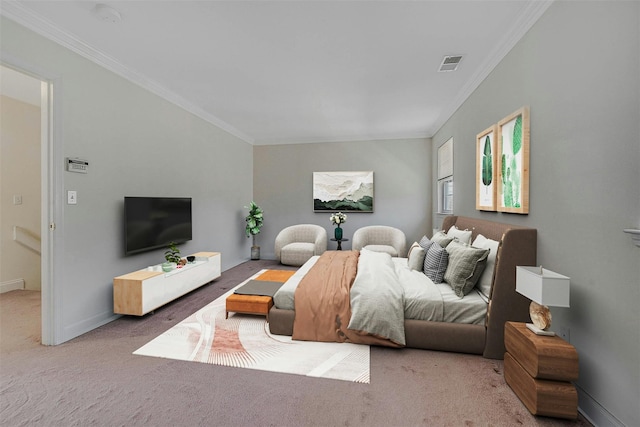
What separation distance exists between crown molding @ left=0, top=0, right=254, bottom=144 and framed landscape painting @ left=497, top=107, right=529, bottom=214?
159 inches

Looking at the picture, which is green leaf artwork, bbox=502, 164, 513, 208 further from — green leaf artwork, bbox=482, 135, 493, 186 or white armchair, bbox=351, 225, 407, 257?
white armchair, bbox=351, 225, 407, 257

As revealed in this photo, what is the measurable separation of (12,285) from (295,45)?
5088mm

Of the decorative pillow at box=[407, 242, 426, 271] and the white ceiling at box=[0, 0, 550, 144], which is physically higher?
the white ceiling at box=[0, 0, 550, 144]

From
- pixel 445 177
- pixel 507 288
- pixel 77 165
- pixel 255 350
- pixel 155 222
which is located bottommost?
pixel 255 350

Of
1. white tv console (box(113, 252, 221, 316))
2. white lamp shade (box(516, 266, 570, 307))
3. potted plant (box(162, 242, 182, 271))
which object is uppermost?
white lamp shade (box(516, 266, 570, 307))

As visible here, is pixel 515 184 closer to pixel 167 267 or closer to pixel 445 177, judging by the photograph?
pixel 445 177

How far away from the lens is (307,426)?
60.6 inches

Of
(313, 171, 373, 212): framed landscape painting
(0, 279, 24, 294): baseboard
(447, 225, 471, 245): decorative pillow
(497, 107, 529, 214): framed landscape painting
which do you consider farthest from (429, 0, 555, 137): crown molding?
(0, 279, 24, 294): baseboard

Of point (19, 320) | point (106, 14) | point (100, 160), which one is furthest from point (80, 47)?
point (19, 320)

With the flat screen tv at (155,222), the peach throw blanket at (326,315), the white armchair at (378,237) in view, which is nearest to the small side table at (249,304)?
the peach throw blanket at (326,315)

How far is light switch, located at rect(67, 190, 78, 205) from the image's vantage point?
2.55 metres

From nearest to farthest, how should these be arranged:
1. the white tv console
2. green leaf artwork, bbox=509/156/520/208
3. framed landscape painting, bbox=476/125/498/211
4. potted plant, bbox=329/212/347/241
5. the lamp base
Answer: the lamp base
green leaf artwork, bbox=509/156/520/208
framed landscape painting, bbox=476/125/498/211
the white tv console
potted plant, bbox=329/212/347/241

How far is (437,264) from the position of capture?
2.82m

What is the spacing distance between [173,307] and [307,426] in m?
2.47
